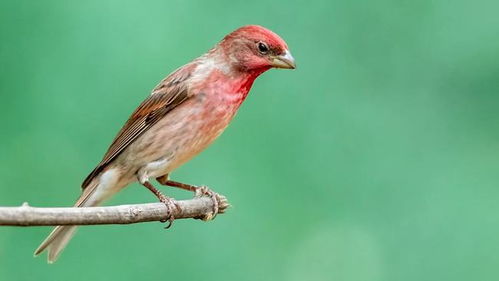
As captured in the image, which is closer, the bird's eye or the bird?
the bird's eye

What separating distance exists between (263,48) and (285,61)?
0.09 m

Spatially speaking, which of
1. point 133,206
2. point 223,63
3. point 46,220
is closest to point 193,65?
point 223,63

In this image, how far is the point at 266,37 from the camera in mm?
2193

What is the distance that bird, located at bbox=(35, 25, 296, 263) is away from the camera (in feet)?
7.80

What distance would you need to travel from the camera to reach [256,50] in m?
2.27

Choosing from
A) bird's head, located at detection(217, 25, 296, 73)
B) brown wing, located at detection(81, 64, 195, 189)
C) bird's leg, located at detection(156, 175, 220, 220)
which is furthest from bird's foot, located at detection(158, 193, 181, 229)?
bird's head, located at detection(217, 25, 296, 73)

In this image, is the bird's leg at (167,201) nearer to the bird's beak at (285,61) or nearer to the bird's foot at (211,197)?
the bird's foot at (211,197)

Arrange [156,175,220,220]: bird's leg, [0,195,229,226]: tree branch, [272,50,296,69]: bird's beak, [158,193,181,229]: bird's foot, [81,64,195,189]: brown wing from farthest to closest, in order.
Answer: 1. [81,64,195,189]: brown wing
2. [156,175,220,220]: bird's leg
3. [158,193,181,229]: bird's foot
4. [272,50,296,69]: bird's beak
5. [0,195,229,226]: tree branch

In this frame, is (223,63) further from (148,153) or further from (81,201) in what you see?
(81,201)

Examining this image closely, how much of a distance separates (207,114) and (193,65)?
0.20 metres

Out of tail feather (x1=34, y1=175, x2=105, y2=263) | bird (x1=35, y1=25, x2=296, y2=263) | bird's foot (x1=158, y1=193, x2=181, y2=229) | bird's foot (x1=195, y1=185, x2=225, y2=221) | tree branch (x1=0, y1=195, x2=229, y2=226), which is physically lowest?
tree branch (x1=0, y1=195, x2=229, y2=226)

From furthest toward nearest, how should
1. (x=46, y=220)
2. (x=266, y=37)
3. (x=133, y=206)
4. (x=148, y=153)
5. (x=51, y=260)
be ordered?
(x=148, y=153) < (x=51, y=260) < (x=266, y=37) < (x=133, y=206) < (x=46, y=220)

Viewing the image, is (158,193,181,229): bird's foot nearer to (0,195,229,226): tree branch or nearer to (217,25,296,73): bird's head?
(0,195,229,226): tree branch

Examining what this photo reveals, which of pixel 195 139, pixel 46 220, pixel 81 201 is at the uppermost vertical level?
pixel 195 139
